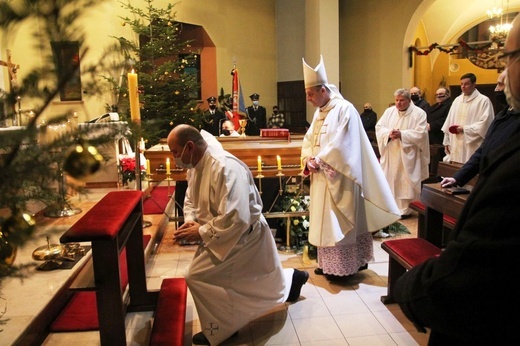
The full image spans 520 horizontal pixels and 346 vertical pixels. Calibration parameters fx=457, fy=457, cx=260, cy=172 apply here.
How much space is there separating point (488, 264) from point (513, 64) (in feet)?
1.54

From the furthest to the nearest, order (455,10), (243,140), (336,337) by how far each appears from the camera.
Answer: (455,10) → (243,140) → (336,337)

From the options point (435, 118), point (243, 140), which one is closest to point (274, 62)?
point (435, 118)

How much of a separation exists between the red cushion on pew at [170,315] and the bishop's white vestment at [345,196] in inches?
50.9

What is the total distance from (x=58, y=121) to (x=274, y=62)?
12.8m

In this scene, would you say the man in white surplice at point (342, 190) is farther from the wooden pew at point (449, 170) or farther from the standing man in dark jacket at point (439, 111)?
the standing man in dark jacket at point (439, 111)

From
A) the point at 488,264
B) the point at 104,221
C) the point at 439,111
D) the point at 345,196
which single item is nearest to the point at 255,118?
the point at 439,111

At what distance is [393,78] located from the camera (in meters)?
11.4

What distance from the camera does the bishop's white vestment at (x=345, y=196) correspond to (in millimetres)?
3949

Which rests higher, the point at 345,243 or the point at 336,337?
the point at 345,243

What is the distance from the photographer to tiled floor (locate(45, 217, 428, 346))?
122 inches

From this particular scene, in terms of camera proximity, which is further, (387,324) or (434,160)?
(434,160)

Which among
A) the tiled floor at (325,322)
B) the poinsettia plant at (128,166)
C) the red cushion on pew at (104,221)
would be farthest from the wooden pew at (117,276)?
the poinsettia plant at (128,166)

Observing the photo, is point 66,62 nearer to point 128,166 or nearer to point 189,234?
point 189,234

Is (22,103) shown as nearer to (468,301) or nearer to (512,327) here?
(468,301)
